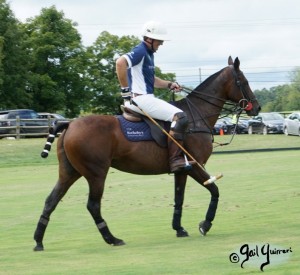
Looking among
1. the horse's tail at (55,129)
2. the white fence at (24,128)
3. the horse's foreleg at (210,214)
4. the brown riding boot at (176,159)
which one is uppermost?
the horse's tail at (55,129)

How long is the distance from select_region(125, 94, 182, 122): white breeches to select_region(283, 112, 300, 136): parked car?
42.0m

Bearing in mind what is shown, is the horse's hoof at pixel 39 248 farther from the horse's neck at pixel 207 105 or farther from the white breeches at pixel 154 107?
the horse's neck at pixel 207 105

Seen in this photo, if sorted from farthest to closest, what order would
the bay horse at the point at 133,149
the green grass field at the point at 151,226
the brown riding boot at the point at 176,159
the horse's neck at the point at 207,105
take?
the horse's neck at the point at 207,105 → the brown riding boot at the point at 176,159 → the bay horse at the point at 133,149 → the green grass field at the point at 151,226

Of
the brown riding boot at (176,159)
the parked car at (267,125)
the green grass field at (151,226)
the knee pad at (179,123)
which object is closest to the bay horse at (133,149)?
the brown riding boot at (176,159)

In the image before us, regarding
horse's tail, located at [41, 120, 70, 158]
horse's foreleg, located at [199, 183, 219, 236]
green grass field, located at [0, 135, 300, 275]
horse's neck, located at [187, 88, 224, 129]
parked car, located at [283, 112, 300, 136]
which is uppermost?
horse's neck, located at [187, 88, 224, 129]

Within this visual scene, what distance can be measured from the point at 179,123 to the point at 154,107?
0.44 metres

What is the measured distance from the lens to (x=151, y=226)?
14.1 m

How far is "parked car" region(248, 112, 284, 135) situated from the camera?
A: 59.5 m

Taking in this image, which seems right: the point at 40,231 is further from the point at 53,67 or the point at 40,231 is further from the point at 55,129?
the point at 53,67

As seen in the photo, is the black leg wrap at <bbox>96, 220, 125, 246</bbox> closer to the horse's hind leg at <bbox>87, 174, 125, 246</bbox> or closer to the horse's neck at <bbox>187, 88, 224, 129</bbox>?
the horse's hind leg at <bbox>87, 174, 125, 246</bbox>

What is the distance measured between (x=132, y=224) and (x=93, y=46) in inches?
3233

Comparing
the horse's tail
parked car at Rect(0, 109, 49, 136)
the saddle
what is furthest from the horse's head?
parked car at Rect(0, 109, 49, 136)

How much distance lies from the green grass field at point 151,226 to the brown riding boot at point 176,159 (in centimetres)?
103

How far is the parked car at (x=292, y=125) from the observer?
54.4 meters
